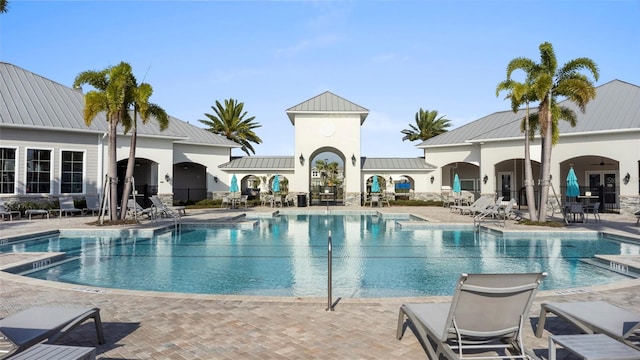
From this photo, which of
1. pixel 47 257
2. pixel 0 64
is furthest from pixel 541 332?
pixel 0 64

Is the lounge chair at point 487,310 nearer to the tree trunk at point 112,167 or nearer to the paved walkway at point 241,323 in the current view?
the paved walkway at point 241,323

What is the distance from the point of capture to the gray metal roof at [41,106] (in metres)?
19.3

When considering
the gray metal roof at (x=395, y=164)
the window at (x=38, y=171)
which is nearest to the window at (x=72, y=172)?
the window at (x=38, y=171)

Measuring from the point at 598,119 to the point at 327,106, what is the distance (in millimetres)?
15567

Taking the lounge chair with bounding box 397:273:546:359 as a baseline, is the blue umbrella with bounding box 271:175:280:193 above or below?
above

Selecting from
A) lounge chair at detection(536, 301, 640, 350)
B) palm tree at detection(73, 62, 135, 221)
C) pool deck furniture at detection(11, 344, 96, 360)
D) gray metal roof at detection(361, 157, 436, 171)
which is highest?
palm tree at detection(73, 62, 135, 221)

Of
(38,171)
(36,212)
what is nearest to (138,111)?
(36,212)

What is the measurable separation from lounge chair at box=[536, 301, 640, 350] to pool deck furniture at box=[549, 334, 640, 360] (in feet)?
1.39

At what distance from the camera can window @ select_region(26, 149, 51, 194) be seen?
19297mm

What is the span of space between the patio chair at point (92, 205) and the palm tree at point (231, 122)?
1613 cm

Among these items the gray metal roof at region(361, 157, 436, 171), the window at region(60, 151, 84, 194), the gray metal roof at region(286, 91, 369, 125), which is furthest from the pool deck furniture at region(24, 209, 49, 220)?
the gray metal roof at region(361, 157, 436, 171)

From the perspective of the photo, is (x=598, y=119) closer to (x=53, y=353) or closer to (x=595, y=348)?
(x=595, y=348)

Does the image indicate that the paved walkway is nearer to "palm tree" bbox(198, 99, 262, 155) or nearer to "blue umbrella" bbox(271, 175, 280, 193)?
"blue umbrella" bbox(271, 175, 280, 193)

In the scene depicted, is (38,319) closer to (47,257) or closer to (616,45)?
(47,257)
